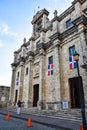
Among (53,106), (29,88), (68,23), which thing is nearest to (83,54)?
(68,23)

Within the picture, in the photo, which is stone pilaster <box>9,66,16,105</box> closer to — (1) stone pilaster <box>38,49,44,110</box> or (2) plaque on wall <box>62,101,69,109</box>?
(1) stone pilaster <box>38,49,44,110</box>

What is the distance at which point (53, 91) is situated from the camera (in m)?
15.7

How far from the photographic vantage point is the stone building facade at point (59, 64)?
44.2 feet

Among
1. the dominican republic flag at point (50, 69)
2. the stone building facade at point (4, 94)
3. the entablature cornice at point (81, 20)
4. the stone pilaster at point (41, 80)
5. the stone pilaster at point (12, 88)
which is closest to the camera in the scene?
the entablature cornice at point (81, 20)

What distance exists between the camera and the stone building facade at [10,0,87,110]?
44.2 feet

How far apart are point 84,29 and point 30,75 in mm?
11179

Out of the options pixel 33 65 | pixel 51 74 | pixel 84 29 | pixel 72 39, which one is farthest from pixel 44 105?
pixel 84 29

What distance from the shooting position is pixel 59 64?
15305mm

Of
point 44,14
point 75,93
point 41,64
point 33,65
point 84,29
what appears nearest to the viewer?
point 84,29

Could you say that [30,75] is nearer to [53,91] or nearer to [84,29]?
[53,91]

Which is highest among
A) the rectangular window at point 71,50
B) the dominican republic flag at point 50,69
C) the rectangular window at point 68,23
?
the rectangular window at point 68,23

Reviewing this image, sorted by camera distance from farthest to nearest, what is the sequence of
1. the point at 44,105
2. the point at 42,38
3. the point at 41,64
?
the point at 42,38, the point at 41,64, the point at 44,105

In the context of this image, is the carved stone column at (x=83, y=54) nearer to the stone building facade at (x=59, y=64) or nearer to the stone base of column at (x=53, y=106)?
the stone building facade at (x=59, y=64)

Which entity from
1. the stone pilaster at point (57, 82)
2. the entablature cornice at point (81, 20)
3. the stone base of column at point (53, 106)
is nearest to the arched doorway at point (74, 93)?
the stone pilaster at point (57, 82)
